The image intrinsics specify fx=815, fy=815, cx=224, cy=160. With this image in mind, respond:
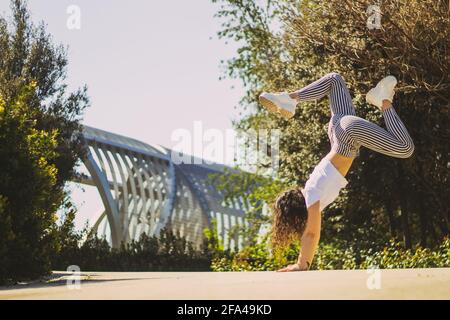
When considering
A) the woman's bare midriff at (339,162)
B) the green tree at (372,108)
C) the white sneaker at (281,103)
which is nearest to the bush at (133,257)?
the green tree at (372,108)

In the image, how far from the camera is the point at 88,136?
31344 millimetres

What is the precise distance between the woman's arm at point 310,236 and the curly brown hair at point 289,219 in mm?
74

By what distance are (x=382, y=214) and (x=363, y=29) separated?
20.4 feet

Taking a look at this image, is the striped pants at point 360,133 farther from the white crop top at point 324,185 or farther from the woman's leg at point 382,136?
the white crop top at point 324,185

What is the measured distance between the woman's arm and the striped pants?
21.3 inches

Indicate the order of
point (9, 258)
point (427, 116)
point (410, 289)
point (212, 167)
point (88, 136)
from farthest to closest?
point (212, 167) < point (88, 136) < point (427, 116) < point (9, 258) < point (410, 289)

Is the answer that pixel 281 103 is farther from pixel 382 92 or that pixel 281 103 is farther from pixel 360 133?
pixel 382 92

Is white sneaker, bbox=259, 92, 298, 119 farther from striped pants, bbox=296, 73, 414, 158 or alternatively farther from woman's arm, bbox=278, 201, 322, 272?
woman's arm, bbox=278, 201, 322, 272

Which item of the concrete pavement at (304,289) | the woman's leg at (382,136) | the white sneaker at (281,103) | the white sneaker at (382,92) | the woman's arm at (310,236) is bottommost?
the concrete pavement at (304,289)

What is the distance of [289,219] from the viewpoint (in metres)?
6.78

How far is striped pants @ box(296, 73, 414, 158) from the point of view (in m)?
6.58

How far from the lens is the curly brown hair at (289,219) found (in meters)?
6.77
